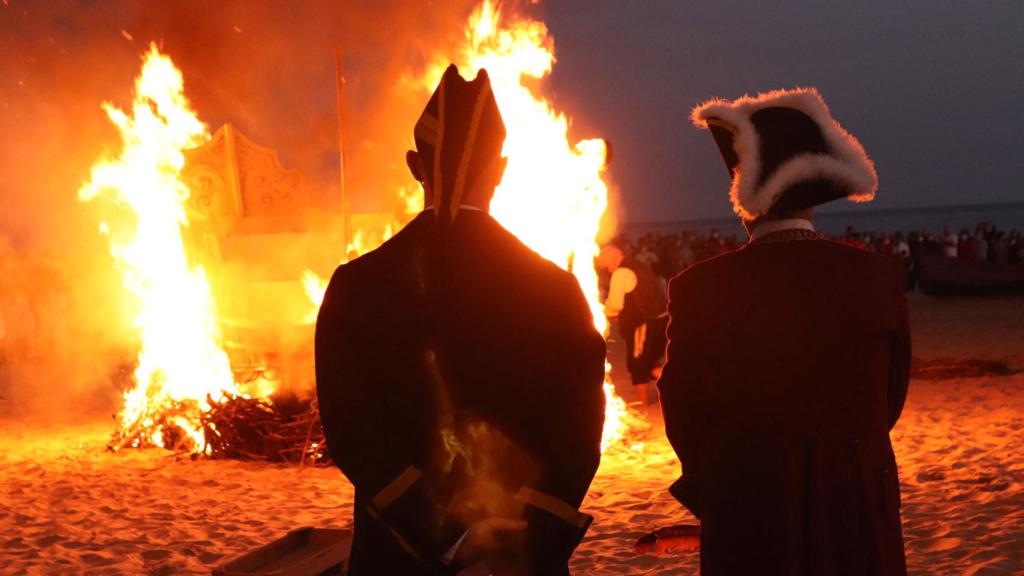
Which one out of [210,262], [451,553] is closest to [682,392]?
[451,553]

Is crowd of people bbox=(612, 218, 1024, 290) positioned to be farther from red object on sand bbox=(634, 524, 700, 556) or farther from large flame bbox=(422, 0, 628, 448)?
red object on sand bbox=(634, 524, 700, 556)

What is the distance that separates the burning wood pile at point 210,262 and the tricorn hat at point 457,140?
5538 mm

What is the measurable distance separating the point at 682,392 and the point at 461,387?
2.49 feet

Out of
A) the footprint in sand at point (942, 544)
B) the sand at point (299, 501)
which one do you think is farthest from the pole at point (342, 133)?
the footprint in sand at point (942, 544)

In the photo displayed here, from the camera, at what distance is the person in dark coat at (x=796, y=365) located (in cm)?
260

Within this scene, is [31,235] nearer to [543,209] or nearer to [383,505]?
[543,209]

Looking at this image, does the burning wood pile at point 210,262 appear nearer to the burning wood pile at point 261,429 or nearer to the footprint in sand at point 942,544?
the burning wood pile at point 261,429

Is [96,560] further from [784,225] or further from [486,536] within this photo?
[784,225]

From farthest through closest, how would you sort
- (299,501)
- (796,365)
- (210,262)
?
(210,262), (299,501), (796,365)

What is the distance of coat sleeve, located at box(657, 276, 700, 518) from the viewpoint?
9.12 feet

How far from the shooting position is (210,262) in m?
9.41

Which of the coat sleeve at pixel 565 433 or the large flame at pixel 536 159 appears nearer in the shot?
the coat sleeve at pixel 565 433

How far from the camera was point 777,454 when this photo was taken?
104 inches

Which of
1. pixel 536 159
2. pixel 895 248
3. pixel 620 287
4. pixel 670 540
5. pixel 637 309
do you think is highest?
pixel 536 159
